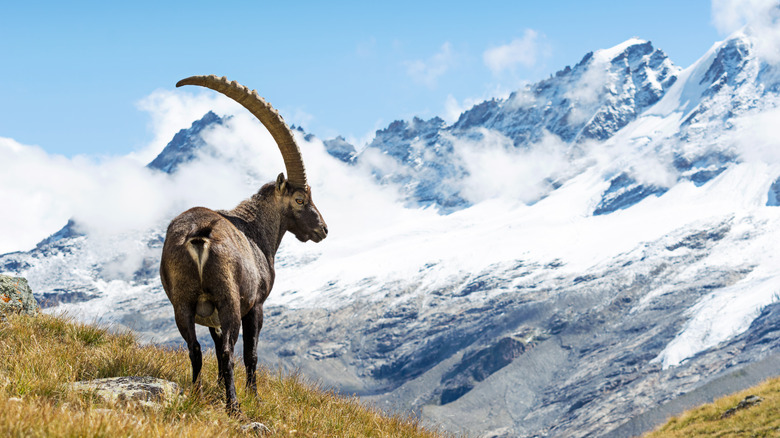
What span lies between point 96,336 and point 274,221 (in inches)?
142

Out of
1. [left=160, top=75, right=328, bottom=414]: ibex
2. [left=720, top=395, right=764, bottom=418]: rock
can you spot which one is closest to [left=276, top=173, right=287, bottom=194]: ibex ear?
[left=160, top=75, right=328, bottom=414]: ibex

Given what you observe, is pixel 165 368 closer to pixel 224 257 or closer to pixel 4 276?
pixel 224 257

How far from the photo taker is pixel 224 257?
25.4 ft

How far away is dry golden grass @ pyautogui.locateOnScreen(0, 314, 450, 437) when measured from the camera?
5.12 m

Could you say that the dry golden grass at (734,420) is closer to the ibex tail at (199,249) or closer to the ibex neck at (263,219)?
the ibex neck at (263,219)

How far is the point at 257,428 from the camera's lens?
24.6ft

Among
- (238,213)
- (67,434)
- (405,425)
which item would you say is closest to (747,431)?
(405,425)

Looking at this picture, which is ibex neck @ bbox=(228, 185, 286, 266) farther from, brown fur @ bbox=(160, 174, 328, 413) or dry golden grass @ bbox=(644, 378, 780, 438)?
dry golden grass @ bbox=(644, 378, 780, 438)

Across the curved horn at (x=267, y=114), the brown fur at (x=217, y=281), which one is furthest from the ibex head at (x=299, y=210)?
the brown fur at (x=217, y=281)

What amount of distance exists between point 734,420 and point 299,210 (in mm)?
42107

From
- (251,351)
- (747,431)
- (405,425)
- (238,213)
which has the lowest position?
(747,431)

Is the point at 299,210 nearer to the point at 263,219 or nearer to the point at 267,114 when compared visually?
the point at 263,219

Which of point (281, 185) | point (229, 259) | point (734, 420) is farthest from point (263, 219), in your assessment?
point (734, 420)

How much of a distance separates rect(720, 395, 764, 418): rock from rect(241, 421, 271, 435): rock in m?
45.0
